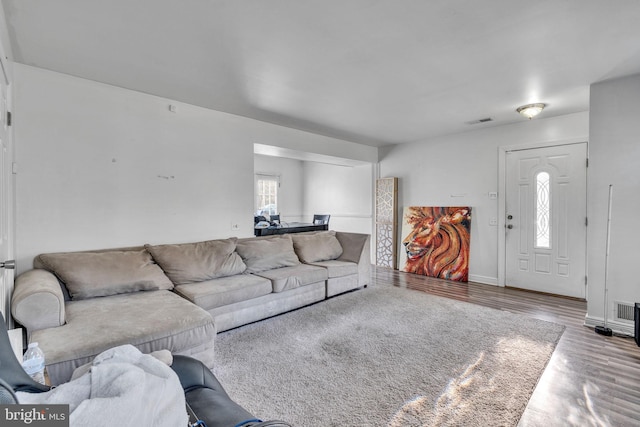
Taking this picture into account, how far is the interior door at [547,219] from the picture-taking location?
412 cm

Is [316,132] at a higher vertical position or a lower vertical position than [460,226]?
higher

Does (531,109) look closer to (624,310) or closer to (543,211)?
(543,211)

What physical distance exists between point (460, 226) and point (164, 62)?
15.4ft

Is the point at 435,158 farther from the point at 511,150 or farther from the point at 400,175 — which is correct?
the point at 511,150

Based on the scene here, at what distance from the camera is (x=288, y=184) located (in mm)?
8297

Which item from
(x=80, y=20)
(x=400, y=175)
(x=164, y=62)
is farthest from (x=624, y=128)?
(x=80, y=20)

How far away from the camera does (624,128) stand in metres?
2.98

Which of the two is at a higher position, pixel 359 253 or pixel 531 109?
pixel 531 109

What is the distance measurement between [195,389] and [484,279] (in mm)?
4799

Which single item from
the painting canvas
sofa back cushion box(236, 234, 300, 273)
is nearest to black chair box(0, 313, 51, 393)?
sofa back cushion box(236, 234, 300, 273)

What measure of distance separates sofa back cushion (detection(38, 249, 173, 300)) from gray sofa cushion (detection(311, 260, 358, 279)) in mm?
1883

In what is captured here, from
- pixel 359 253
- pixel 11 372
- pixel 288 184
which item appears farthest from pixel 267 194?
pixel 11 372

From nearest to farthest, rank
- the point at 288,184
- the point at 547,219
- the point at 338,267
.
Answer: the point at 338,267 → the point at 547,219 → the point at 288,184

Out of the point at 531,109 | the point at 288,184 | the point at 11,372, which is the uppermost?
the point at 531,109
